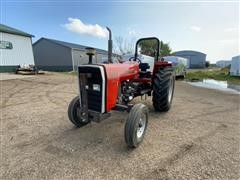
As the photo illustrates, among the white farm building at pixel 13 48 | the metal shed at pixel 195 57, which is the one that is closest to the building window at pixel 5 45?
the white farm building at pixel 13 48

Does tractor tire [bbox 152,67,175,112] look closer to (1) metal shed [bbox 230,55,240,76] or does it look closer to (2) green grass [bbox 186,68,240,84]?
(2) green grass [bbox 186,68,240,84]

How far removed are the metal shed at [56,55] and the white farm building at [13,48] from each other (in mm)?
6232

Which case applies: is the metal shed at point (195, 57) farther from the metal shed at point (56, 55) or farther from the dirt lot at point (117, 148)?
the dirt lot at point (117, 148)

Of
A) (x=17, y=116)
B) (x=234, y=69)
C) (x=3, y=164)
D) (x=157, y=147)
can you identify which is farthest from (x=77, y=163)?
→ (x=234, y=69)

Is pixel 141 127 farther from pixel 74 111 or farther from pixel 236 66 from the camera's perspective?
pixel 236 66

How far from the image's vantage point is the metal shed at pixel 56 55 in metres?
24.0

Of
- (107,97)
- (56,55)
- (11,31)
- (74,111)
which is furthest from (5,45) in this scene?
(107,97)

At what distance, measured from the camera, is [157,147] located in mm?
2842

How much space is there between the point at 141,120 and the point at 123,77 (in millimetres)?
866

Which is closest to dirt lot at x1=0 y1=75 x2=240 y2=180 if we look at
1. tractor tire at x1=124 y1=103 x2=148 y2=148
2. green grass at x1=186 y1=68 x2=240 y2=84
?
tractor tire at x1=124 y1=103 x2=148 y2=148

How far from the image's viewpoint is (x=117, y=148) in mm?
2805

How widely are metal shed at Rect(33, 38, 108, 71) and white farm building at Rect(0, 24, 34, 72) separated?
623 centimetres

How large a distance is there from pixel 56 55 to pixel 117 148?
24381mm

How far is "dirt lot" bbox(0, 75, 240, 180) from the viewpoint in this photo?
7.32ft
